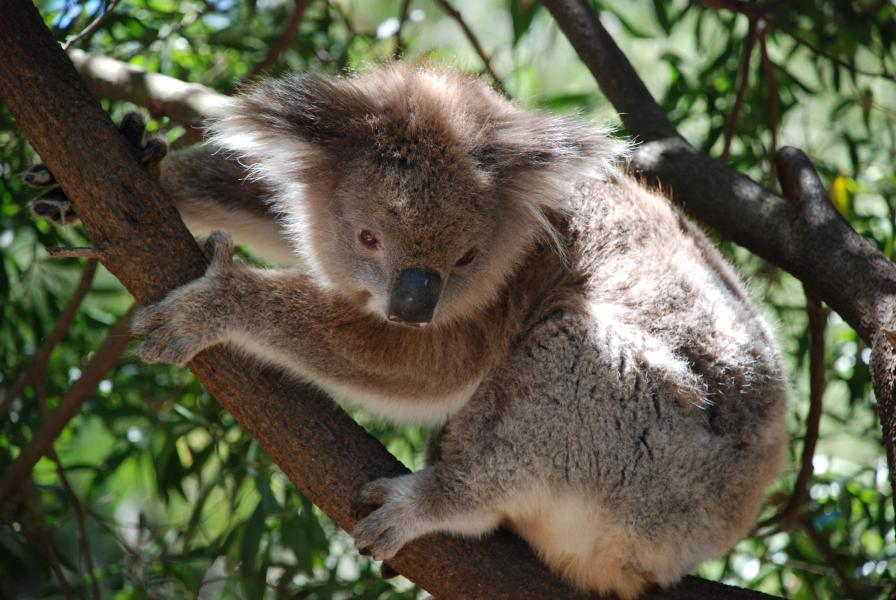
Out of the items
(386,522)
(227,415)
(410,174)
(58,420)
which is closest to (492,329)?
(410,174)

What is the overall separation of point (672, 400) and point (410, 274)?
84cm

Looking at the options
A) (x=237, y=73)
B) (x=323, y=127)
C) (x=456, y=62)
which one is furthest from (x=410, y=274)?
(x=237, y=73)

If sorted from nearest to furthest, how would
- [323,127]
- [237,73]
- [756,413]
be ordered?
1. [323,127]
2. [756,413]
3. [237,73]

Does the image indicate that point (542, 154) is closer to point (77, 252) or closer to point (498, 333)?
point (498, 333)

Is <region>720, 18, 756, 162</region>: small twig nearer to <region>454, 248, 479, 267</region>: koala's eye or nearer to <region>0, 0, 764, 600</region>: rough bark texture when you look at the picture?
<region>454, 248, 479, 267</region>: koala's eye

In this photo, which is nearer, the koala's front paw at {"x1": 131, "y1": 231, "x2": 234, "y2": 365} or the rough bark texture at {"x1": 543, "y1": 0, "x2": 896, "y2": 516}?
the koala's front paw at {"x1": 131, "y1": 231, "x2": 234, "y2": 365}

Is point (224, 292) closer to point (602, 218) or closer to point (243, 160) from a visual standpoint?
point (243, 160)

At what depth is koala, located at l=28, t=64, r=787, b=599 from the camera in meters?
2.42

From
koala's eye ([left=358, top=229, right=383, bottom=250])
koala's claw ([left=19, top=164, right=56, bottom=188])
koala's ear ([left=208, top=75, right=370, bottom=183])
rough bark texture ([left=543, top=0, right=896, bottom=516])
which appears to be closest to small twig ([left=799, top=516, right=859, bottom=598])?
rough bark texture ([left=543, top=0, right=896, bottom=516])

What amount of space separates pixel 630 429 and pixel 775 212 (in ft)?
2.86

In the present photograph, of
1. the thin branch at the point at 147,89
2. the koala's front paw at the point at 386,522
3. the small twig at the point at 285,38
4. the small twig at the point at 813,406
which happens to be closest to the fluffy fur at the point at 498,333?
the koala's front paw at the point at 386,522

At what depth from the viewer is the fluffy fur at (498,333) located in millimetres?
2430

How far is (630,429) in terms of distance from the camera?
254 centimetres

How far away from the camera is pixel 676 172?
3119mm
